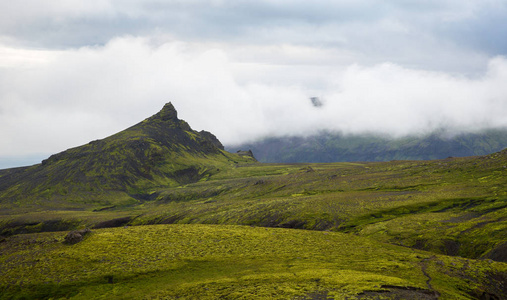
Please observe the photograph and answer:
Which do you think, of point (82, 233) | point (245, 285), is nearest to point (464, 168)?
point (245, 285)

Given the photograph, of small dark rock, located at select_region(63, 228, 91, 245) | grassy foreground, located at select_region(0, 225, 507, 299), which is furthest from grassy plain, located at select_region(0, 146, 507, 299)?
small dark rock, located at select_region(63, 228, 91, 245)

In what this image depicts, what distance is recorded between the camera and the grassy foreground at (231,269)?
5522 cm

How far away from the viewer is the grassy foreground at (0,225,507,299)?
5522 centimetres

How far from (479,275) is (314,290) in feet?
98.5

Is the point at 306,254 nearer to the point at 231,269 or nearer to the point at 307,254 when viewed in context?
the point at 307,254

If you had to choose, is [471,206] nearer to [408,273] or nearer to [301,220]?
[301,220]

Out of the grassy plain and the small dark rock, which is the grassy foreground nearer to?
the grassy plain

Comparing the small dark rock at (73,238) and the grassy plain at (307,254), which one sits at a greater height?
the small dark rock at (73,238)

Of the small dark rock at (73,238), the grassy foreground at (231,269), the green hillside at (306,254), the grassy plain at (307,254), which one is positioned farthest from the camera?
the small dark rock at (73,238)

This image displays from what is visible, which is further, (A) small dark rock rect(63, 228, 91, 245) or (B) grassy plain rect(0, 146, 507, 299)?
(A) small dark rock rect(63, 228, 91, 245)

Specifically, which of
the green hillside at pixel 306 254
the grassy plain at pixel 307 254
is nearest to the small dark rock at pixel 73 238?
the green hillside at pixel 306 254

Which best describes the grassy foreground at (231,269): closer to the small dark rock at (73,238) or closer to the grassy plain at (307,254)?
the grassy plain at (307,254)

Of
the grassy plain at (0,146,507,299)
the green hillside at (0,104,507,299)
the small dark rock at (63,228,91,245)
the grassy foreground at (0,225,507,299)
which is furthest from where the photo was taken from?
the small dark rock at (63,228,91,245)

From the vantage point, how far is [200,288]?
59.0 meters
